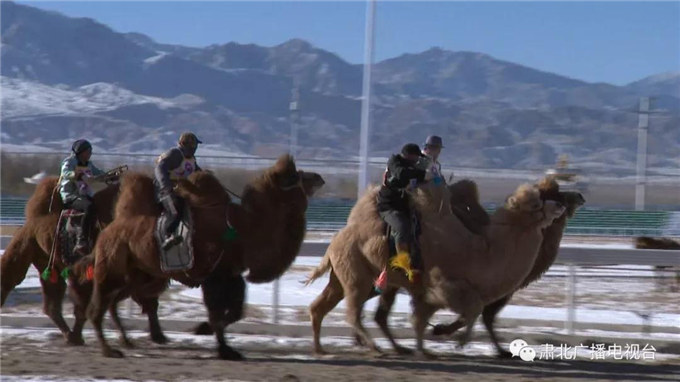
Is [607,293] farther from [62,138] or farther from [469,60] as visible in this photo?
[469,60]

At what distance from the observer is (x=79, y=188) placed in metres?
12.4

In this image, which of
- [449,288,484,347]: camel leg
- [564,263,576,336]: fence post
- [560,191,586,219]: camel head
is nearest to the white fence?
[564,263,576,336]: fence post

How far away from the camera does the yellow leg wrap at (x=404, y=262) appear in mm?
11133

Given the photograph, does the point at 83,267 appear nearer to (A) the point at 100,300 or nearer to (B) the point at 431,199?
(A) the point at 100,300

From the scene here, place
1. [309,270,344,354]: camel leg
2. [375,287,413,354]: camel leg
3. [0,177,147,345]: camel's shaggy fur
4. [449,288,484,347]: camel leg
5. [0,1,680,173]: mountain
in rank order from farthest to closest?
[0,1,680,173]: mountain
[0,177,147,345]: camel's shaggy fur
[375,287,413,354]: camel leg
[309,270,344,354]: camel leg
[449,288,484,347]: camel leg

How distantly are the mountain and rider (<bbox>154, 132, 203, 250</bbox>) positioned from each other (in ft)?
303

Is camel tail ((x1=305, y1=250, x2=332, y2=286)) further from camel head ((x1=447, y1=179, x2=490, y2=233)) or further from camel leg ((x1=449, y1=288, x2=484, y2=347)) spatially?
camel leg ((x1=449, y1=288, x2=484, y2=347))

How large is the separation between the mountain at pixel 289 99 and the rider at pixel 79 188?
300ft

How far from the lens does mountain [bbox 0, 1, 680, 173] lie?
11544 cm

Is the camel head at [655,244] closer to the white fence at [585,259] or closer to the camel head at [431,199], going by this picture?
the white fence at [585,259]

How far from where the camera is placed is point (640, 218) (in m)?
36.6

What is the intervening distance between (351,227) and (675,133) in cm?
11642

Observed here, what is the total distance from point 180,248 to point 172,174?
2.91 ft

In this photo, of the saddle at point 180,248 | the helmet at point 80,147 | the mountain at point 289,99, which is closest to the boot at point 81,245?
the helmet at point 80,147
